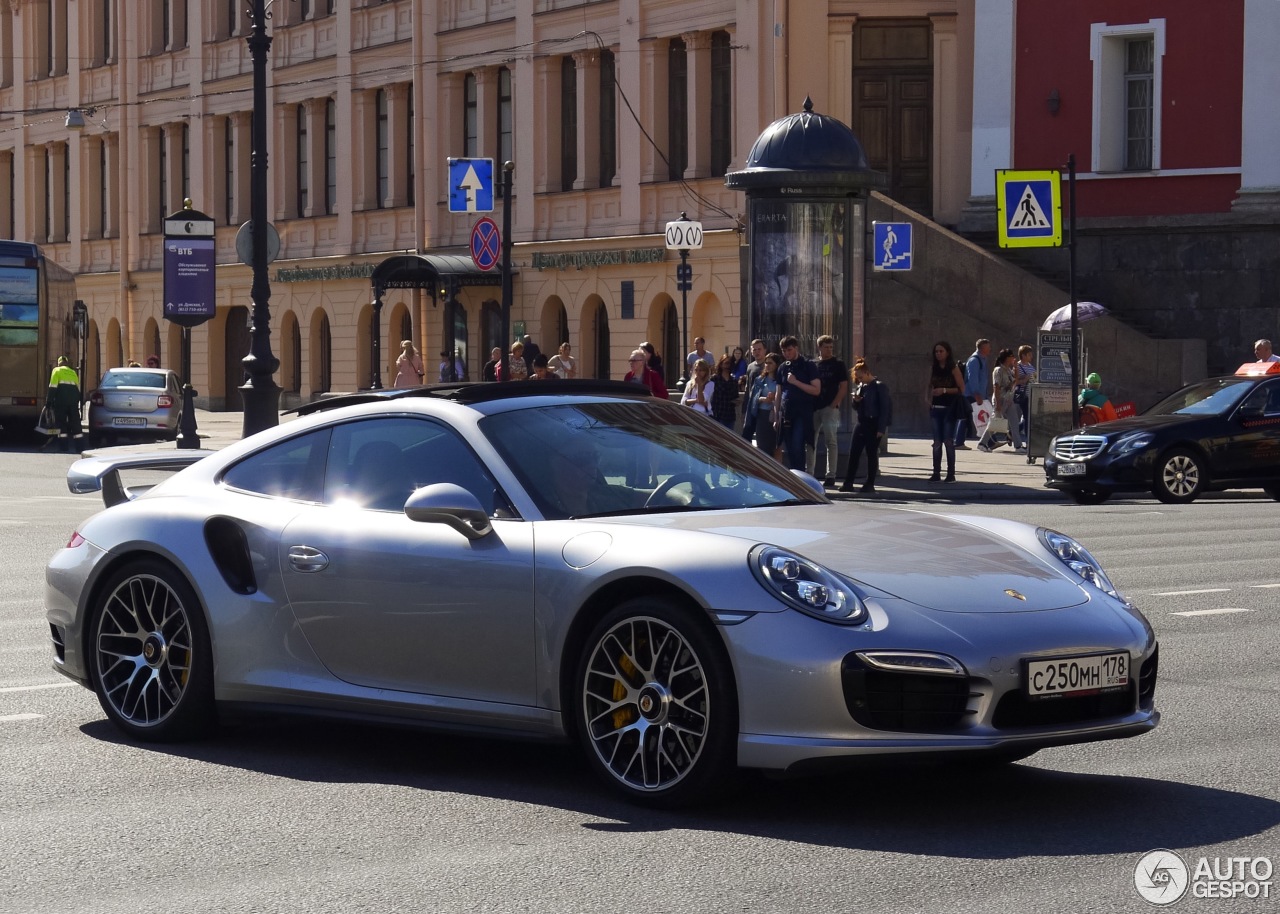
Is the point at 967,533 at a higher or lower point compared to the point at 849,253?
lower

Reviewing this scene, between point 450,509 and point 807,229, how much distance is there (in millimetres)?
19712

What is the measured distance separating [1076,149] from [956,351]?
470 centimetres

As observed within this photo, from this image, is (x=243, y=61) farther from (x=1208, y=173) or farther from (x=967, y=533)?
(x=967, y=533)

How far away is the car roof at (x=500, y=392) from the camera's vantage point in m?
7.82

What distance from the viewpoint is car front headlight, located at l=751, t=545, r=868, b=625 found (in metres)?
6.46

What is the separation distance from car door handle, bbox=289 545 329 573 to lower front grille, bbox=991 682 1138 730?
256 cm

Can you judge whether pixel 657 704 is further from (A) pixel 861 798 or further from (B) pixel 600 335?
(B) pixel 600 335

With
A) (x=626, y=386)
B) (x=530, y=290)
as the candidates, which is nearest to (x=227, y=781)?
(x=626, y=386)

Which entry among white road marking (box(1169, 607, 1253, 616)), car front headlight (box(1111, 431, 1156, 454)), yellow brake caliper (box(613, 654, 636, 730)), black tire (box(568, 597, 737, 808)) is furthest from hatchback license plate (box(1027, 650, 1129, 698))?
car front headlight (box(1111, 431, 1156, 454))

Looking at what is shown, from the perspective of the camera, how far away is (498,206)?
160 ft

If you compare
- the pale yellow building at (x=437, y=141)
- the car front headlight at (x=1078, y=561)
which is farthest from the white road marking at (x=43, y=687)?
the pale yellow building at (x=437, y=141)

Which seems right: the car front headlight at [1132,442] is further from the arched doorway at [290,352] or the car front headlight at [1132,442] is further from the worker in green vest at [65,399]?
the arched doorway at [290,352]

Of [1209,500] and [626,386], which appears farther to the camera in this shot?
[1209,500]
